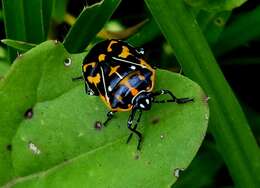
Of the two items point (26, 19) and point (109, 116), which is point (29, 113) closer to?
point (109, 116)

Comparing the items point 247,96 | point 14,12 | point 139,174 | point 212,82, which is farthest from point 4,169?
point 247,96

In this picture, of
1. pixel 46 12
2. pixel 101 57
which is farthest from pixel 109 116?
pixel 46 12

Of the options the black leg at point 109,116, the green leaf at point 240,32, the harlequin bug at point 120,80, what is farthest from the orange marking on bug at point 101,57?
the green leaf at point 240,32

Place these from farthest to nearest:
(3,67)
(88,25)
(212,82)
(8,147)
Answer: (3,67) < (88,25) < (212,82) < (8,147)

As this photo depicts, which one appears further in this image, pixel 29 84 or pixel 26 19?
pixel 26 19

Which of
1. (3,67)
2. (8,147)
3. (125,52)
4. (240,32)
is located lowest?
(240,32)

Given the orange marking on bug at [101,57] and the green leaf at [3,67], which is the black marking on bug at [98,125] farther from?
the green leaf at [3,67]

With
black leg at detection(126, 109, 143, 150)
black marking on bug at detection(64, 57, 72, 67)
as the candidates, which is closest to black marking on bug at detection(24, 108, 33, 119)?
black marking on bug at detection(64, 57, 72, 67)

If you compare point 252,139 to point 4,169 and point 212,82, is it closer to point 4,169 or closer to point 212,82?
point 212,82
